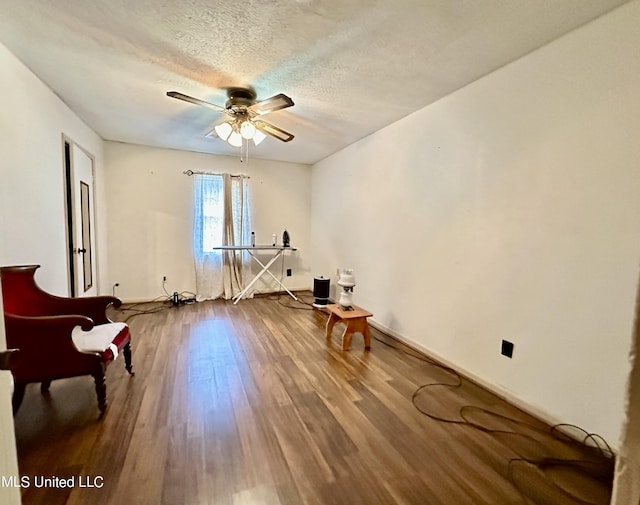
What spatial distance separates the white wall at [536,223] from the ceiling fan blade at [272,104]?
1.35 m

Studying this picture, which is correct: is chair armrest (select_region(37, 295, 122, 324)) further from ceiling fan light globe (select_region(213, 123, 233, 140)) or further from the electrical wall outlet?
the electrical wall outlet

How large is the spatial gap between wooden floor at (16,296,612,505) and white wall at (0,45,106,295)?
99 centimetres

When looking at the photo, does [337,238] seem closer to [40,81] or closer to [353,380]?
[353,380]

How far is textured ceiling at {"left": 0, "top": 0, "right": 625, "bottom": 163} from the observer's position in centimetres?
152

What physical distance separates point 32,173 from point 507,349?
3628mm

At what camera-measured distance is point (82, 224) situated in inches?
125

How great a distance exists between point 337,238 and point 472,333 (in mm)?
2382

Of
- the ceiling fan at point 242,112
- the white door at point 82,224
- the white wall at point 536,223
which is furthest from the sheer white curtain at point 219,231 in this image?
the white wall at point 536,223

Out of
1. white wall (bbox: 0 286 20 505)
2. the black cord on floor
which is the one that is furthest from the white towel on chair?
the black cord on floor

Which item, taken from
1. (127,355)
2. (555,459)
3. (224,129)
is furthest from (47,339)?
(555,459)

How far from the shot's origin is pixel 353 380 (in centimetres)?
227

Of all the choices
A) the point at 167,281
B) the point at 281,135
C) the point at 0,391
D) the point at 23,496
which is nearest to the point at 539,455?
the point at 0,391

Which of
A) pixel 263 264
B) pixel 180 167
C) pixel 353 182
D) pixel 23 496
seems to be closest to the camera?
pixel 23 496

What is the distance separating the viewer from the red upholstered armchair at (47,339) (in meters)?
1.64
